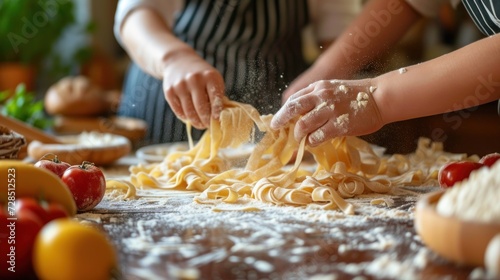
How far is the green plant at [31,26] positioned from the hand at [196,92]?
7.01 ft

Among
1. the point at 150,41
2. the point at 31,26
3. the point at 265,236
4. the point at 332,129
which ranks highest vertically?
the point at 31,26

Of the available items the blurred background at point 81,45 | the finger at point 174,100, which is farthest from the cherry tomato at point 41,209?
the blurred background at point 81,45

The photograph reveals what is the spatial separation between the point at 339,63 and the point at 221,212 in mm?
668

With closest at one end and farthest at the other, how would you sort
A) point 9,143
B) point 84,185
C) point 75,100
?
point 84,185 < point 9,143 < point 75,100

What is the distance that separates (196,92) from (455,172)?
612mm

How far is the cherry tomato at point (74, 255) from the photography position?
808 millimetres

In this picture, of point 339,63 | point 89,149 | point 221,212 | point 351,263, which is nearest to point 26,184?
point 221,212

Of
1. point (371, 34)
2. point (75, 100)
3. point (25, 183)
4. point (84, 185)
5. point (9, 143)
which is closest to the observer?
point (25, 183)

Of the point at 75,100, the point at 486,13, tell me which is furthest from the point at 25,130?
the point at 486,13

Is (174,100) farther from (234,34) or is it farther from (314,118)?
(234,34)

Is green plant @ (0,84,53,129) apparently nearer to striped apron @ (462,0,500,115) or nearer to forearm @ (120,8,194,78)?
forearm @ (120,8,194,78)

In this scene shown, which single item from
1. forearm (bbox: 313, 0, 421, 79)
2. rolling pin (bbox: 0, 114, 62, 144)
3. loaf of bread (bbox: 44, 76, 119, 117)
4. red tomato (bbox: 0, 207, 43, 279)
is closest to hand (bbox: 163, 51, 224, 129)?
forearm (bbox: 313, 0, 421, 79)

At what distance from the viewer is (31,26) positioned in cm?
361

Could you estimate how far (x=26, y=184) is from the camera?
105 cm
